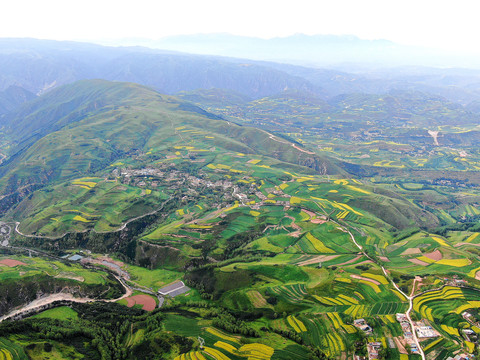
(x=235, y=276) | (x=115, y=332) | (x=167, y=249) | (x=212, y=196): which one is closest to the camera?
(x=115, y=332)

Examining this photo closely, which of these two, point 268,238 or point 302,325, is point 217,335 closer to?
point 302,325

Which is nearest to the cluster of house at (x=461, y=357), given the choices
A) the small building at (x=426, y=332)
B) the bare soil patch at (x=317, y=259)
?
the small building at (x=426, y=332)

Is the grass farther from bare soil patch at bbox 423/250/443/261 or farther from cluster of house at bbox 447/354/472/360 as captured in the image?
bare soil patch at bbox 423/250/443/261

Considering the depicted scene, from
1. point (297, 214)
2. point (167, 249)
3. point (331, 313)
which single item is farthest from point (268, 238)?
point (331, 313)

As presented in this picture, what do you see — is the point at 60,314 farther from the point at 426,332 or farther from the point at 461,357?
the point at 461,357

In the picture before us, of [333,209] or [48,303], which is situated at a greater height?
[333,209]

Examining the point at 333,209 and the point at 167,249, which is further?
the point at 333,209

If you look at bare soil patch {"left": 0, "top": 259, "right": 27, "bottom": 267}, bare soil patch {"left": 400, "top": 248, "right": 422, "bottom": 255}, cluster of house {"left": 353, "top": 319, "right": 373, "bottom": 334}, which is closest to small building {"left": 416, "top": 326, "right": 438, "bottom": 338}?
cluster of house {"left": 353, "top": 319, "right": 373, "bottom": 334}

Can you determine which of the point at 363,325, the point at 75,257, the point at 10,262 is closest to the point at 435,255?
the point at 363,325

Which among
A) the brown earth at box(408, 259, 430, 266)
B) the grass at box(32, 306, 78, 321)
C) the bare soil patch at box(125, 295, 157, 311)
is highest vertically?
the brown earth at box(408, 259, 430, 266)
